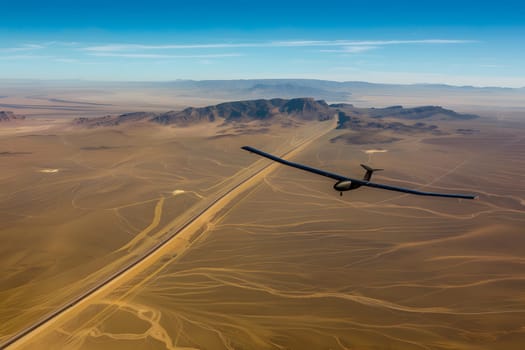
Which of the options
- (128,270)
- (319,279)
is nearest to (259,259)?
(319,279)

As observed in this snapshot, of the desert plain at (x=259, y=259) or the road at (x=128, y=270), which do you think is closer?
the road at (x=128, y=270)

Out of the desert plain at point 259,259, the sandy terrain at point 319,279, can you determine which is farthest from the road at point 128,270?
the sandy terrain at point 319,279

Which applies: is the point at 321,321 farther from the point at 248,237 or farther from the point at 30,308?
the point at 30,308

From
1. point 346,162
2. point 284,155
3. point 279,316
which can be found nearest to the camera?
point 279,316

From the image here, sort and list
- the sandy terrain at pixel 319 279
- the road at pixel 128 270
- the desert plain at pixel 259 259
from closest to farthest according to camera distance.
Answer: the sandy terrain at pixel 319 279, the road at pixel 128 270, the desert plain at pixel 259 259

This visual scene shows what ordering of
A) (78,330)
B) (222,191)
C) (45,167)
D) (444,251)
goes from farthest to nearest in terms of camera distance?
(45,167) < (222,191) < (444,251) < (78,330)

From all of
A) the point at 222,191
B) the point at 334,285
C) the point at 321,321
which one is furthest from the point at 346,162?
the point at 321,321

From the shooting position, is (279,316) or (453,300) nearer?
(279,316)

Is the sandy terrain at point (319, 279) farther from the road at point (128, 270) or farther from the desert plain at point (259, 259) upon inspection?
the road at point (128, 270)
